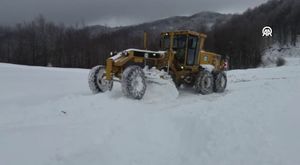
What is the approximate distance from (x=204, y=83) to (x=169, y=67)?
1.87m

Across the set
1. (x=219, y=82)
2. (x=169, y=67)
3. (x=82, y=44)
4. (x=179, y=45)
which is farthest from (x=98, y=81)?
(x=82, y=44)

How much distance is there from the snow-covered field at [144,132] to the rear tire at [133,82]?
311 millimetres

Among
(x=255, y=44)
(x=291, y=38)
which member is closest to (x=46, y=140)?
(x=255, y=44)

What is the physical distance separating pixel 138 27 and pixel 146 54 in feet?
417

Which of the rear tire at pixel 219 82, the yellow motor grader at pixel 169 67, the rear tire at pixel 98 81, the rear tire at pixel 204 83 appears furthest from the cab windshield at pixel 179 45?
the rear tire at pixel 98 81

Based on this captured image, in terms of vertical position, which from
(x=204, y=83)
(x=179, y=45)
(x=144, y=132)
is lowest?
(x=144, y=132)

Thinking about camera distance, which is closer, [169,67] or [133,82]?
[133,82]

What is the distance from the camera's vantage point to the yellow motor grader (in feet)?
33.7

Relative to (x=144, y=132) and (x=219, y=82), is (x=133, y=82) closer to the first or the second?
(x=144, y=132)

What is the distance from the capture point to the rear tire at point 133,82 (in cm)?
993

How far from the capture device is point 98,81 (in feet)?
36.8

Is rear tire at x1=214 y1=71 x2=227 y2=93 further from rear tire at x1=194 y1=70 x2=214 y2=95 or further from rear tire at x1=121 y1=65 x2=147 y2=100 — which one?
rear tire at x1=121 y1=65 x2=147 y2=100

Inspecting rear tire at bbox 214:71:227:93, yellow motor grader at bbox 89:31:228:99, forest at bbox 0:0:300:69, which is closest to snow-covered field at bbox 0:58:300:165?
yellow motor grader at bbox 89:31:228:99

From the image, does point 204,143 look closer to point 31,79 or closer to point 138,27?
point 31,79
